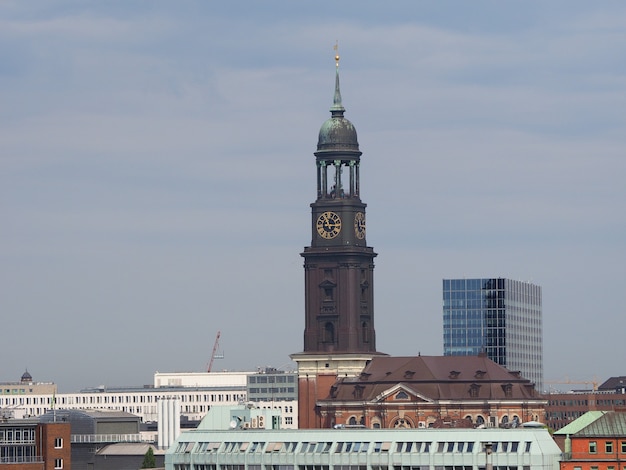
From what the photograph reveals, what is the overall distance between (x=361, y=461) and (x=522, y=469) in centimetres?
1560

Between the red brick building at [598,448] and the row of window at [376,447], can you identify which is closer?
the red brick building at [598,448]

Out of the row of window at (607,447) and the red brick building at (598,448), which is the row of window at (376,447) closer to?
the red brick building at (598,448)

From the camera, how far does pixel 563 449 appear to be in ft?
646

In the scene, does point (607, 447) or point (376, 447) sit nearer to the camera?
point (607, 447)

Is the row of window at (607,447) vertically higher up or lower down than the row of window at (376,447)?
lower down

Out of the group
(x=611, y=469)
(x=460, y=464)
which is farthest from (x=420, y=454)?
(x=611, y=469)

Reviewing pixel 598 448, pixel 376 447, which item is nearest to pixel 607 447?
pixel 598 448

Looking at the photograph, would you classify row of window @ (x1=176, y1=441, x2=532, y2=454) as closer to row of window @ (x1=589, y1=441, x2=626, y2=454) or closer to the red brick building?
the red brick building

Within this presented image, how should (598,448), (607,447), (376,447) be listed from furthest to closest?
(376,447), (598,448), (607,447)

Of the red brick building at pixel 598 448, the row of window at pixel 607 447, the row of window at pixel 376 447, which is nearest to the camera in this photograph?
the red brick building at pixel 598 448

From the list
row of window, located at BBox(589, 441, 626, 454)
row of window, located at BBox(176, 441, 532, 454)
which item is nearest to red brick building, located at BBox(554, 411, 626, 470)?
row of window, located at BBox(589, 441, 626, 454)

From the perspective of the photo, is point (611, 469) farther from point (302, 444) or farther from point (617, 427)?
point (302, 444)

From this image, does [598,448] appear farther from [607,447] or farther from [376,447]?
[376,447]

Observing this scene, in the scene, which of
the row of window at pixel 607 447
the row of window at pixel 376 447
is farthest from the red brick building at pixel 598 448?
the row of window at pixel 376 447
